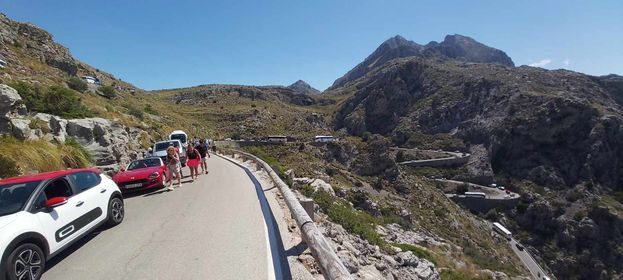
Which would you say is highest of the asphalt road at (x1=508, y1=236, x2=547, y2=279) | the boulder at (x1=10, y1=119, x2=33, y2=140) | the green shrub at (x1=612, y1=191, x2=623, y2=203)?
the boulder at (x1=10, y1=119, x2=33, y2=140)

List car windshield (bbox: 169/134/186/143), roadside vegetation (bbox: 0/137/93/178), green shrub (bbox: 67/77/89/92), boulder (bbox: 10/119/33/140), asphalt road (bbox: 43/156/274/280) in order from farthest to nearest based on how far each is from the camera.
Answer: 1. green shrub (bbox: 67/77/89/92)
2. car windshield (bbox: 169/134/186/143)
3. boulder (bbox: 10/119/33/140)
4. roadside vegetation (bbox: 0/137/93/178)
5. asphalt road (bbox: 43/156/274/280)

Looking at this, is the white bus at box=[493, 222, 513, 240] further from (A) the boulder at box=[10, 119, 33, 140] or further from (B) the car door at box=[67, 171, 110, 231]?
(B) the car door at box=[67, 171, 110, 231]

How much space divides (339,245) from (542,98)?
413ft

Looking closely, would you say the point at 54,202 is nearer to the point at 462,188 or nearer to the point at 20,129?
the point at 20,129

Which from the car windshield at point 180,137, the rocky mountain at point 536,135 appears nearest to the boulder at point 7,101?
the car windshield at point 180,137

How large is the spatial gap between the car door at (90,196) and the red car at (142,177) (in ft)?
17.3

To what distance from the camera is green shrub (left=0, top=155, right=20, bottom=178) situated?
444 inches

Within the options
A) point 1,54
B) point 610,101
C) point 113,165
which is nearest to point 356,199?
point 113,165

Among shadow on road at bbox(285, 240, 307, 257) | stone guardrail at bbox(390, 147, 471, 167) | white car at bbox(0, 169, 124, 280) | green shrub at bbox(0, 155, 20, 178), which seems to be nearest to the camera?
white car at bbox(0, 169, 124, 280)

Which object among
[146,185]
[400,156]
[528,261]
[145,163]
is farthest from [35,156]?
[400,156]

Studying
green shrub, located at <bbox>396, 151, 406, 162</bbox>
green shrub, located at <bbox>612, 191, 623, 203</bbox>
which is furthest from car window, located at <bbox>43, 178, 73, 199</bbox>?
green shrub, located at <bbox>612, 191, 623, 203</bbox>

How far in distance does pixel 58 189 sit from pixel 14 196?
77cm

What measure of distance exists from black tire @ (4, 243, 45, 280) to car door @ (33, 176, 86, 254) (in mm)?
323

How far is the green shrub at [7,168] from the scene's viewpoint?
11.3 m
